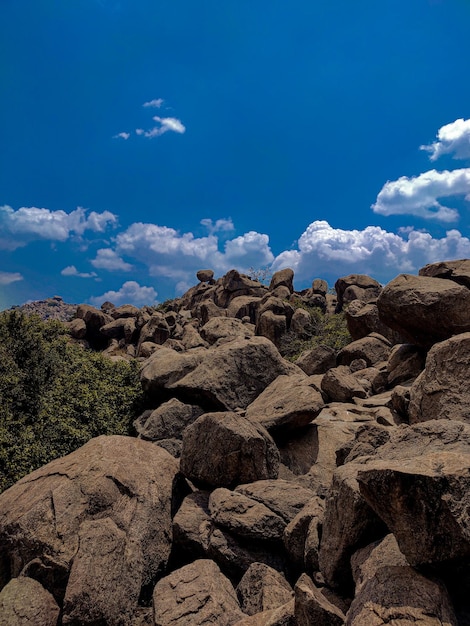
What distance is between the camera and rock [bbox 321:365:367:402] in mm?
15164

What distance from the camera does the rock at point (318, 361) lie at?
891 inches

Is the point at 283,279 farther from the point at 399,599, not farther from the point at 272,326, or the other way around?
the point at 399,599

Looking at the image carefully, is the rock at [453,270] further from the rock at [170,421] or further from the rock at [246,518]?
the rock at [246,518]

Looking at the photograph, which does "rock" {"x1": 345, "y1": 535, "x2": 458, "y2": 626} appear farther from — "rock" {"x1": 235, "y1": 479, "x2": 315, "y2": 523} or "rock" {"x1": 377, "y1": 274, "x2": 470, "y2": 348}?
"rock" {"x1": 377, "y1": 274, "x2": 470, "y2": 348}

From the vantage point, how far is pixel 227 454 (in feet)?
29.1

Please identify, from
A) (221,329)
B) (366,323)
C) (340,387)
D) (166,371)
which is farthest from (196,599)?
(366,323)

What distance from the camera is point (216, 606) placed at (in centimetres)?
632

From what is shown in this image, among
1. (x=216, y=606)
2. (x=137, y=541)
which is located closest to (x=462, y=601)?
(x=216, y=606)

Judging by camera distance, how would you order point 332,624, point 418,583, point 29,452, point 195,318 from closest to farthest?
point 418,583 < point 332,624 < point 29,452 < point 195,318

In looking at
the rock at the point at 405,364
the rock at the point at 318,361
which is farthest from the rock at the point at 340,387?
the rock at the point at 318,361

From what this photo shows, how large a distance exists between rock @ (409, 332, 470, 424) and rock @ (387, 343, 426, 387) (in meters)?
6.39

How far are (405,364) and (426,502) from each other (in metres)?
13.2

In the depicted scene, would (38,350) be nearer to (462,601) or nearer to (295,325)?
(462,601)

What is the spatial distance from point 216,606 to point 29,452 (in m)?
8.40
